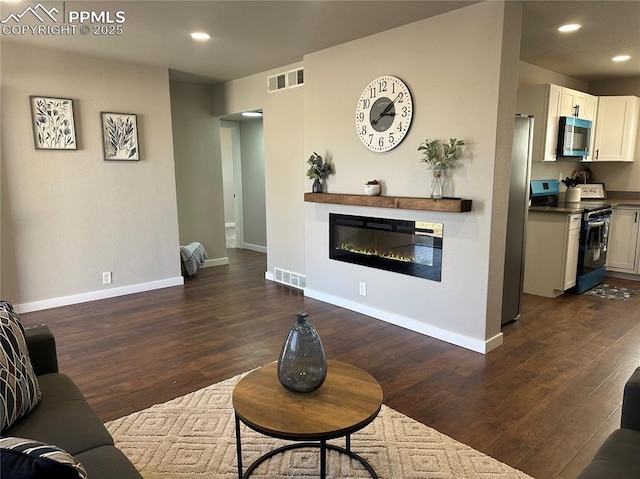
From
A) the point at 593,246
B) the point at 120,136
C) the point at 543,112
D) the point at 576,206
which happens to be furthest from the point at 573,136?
the point at 120,136

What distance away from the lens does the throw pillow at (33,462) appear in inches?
32.0

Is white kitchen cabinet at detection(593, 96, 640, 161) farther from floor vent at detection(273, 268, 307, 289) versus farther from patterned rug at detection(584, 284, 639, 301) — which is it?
floor vent at detection(273, 268, 307, 289)

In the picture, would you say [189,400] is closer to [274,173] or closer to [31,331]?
[31,331]

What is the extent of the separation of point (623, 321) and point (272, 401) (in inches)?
150

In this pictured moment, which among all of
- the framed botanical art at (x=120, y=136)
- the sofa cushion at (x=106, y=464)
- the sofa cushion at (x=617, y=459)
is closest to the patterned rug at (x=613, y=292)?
the sofa cushion at (x=617, y=459)

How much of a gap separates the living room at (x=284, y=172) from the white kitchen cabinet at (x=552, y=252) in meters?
1.72

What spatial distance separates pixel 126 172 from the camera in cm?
490

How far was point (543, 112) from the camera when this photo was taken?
15.7 feet

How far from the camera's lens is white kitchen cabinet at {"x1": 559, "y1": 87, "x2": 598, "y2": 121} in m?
4.98

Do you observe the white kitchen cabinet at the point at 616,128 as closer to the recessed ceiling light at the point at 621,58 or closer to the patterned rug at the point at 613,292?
the recessed ceiling light at the point at 621,58

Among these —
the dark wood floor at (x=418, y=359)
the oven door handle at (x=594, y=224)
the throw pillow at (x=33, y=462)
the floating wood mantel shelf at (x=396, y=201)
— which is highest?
Result: the floating wood mantel shelf at (x=396, y=201)

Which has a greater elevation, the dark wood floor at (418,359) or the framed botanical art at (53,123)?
the framed botanical art at (53,123)

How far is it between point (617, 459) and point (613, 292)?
4.33 m

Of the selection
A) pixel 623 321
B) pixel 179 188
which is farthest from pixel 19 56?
pixel 623 321
